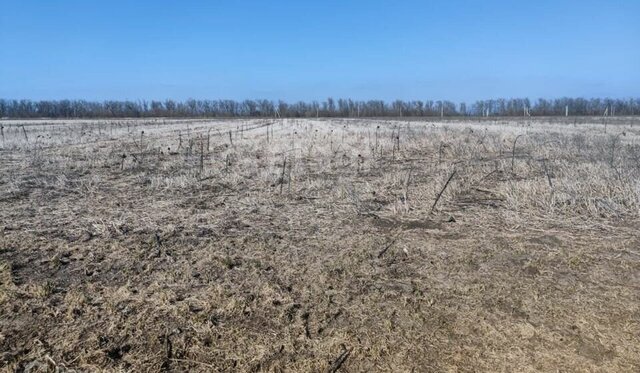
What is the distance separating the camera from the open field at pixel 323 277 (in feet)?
9.88

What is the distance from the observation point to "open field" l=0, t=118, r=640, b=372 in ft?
9.88

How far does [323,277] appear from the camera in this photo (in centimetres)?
420

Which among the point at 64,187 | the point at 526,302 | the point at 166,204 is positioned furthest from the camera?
the point at 64,187

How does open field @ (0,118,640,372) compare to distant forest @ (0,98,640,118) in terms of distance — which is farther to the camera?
distant forest @ (0,98,640,118)

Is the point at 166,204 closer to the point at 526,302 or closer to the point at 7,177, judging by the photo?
the point at 7,177

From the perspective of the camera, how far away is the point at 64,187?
8.16 metres

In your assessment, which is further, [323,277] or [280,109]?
[280,109]

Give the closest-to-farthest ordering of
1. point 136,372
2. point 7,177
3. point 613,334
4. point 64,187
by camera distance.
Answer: point 136,372, point 613,334, point 64,187, point 7,177

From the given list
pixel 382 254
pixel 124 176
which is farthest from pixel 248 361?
pixel 124 176

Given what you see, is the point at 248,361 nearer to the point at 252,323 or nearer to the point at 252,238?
the point at 252,323

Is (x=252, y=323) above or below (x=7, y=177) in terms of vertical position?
below

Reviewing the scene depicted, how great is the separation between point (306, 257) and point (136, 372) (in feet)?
7.24

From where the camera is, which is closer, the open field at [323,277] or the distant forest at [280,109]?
the open field at [323,277]

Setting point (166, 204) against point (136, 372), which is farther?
point (166, 204)
